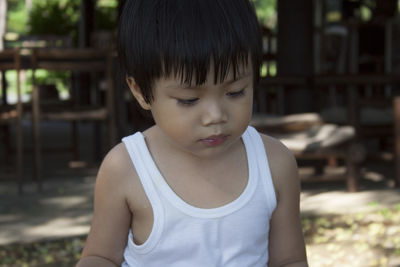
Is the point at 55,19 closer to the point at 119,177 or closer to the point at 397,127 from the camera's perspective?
the point at 397,127

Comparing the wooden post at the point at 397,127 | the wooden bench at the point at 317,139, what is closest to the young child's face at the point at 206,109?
the wooden bench at the point at 317,139

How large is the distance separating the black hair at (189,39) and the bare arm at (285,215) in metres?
0.27

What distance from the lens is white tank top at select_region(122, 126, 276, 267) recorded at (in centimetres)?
129

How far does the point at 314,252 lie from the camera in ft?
10.2

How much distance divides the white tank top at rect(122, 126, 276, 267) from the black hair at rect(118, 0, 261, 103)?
0.22 meters

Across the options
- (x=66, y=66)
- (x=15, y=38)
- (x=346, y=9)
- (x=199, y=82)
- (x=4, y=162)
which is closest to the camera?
(x=199, y=82)

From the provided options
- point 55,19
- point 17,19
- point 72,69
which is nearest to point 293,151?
point 72,69

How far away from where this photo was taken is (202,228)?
1.29 m

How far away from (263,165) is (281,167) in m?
0.05


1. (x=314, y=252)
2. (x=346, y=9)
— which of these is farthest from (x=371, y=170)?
(x=346, y=9)

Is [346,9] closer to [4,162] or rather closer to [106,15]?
[106,15]

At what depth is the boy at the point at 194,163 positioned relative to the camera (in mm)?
1180

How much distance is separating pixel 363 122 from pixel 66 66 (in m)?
2.40

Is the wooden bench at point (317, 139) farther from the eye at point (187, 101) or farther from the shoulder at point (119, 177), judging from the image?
the eye at point (187, 101)
